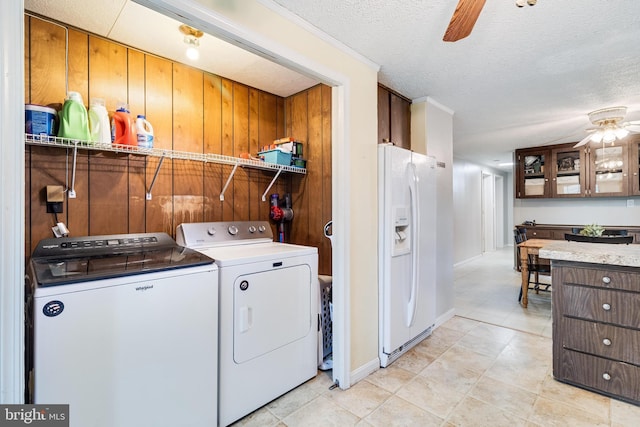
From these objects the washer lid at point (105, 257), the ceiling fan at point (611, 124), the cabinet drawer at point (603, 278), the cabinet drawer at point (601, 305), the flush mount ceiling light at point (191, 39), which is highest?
the flush mount ceiling light at point (191, 39)

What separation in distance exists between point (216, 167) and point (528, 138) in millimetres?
4806

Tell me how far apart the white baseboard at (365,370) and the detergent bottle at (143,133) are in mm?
2013

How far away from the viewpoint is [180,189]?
2.10 meters

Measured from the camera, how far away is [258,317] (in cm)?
171

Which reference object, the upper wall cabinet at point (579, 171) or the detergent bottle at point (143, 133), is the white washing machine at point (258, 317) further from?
the upper wall cabinet at point (579, 171)

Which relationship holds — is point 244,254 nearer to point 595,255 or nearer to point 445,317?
point 595,255

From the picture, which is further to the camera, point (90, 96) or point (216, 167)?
point (216, 167)

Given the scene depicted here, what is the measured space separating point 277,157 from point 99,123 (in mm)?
1150

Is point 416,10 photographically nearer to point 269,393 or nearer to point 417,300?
point 417,300

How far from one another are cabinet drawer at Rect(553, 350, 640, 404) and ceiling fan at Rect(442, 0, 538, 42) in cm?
213

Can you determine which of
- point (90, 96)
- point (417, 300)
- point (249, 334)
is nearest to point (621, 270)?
point (417, 300)

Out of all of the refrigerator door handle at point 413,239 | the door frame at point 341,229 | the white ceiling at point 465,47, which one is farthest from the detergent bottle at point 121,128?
the refrigerator door handle at point 413,239

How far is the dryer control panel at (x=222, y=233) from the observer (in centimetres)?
197

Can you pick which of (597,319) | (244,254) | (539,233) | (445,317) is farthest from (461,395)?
(539,233)
